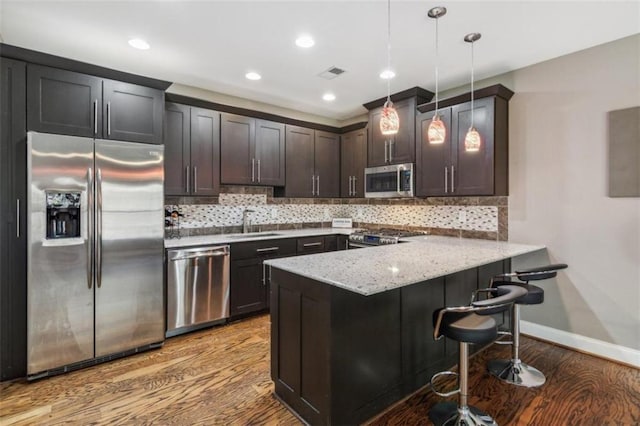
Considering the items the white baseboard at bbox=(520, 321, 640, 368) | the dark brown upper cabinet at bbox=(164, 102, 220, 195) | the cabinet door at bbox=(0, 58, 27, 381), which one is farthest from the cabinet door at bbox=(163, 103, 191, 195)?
the white baseboard at bbox=(520, 321, 640, 368)

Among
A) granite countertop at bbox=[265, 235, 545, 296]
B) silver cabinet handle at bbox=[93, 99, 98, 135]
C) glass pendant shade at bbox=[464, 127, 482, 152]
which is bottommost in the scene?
granite countertop at bbox=[265, 235, 545, 296]

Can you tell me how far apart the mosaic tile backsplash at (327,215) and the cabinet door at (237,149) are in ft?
1.24

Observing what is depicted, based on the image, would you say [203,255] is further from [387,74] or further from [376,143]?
[387,74]

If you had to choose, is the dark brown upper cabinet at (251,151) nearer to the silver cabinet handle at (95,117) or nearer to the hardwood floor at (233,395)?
the silver cabinet handle at (95,117)

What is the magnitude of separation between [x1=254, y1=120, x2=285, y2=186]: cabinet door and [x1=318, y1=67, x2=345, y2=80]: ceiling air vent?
3.67 ft

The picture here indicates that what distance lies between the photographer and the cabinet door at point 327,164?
4855mm

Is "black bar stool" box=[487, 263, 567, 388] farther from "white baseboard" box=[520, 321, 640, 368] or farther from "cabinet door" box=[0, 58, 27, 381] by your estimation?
"cabinet door" box=[0, 58, 27, 381]

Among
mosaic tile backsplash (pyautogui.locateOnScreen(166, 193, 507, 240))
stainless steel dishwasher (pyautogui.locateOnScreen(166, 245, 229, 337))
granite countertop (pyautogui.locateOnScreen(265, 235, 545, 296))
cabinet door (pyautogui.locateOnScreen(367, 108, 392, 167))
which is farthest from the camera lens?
cabinet door (pyautogui.locateOnScreen(367, 108, 392, 167))

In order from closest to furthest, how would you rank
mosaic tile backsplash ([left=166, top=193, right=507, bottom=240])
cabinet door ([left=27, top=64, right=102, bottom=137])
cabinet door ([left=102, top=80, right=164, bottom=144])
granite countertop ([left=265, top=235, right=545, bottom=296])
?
granite countertop ([left=265, top=235, right=545, bottom=296]) → cabinet door ([left=27, top=64, right=102, bottom=137]) → cabinet door ([left=102, top=80, right=164, bottom=144]) → mosaic tile backsplash ([left=166, top=193, right=507, bottom=240])

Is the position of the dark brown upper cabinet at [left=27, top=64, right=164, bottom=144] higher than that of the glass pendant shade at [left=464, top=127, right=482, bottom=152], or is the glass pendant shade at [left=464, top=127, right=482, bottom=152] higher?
the dark brown upper cabinet at [left=27, top=64, right=164, bottom=144]

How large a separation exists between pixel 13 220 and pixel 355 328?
2.77m

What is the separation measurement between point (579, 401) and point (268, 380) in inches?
88.4

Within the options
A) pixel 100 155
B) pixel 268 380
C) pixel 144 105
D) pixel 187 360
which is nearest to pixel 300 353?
pixel 268 380

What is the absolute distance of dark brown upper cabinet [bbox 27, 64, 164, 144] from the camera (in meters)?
2.57
